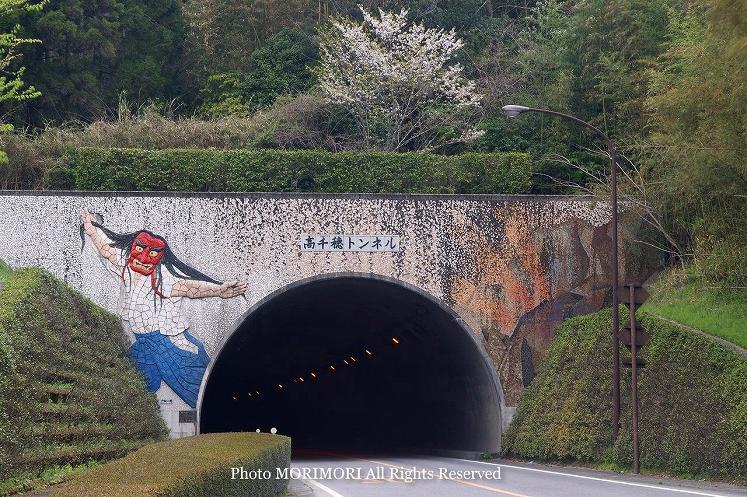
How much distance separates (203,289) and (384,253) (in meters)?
4.47

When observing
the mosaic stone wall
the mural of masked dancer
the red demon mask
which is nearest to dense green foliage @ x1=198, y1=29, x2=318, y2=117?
the mosaic stone wall

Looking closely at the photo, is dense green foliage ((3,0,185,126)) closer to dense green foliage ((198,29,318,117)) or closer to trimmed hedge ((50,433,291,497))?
A: dense green foliage ((198,29,318,117))

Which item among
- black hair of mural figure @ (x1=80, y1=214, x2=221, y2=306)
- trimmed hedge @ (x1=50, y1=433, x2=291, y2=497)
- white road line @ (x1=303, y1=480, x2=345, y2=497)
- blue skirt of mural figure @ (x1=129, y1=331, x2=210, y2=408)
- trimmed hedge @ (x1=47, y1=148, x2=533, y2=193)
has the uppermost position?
trimmed hedge @ (x1=47, y1=148, x2=533, y2=193)

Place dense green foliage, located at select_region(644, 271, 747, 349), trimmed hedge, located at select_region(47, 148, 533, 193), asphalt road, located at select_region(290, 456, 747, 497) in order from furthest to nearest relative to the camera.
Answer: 1. trimmed hedge, located at select_region(47, 148, 533, 193)
2. dense green foliage, located at select_region(644, 271, 747, 349)
3. asphalt road, located at select_region(290, 456, 747, 497)

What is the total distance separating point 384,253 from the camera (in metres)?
26.0

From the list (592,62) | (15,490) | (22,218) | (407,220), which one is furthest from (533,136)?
(15,490)

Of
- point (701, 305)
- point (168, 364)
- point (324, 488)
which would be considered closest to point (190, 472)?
point (324, 488)

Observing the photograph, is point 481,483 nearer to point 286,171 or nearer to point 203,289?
point 203,289

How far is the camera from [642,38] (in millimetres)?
29703

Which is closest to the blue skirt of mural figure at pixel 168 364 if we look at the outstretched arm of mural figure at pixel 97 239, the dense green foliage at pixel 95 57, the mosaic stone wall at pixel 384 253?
the mosaic stone wall at pixel 384 253

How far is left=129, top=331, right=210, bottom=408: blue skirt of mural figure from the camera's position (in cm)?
2486

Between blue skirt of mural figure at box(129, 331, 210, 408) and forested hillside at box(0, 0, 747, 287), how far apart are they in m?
6.12

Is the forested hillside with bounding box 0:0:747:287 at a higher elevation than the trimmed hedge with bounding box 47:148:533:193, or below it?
higher

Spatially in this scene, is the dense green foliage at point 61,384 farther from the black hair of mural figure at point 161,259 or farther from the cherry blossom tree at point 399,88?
the cherry blossom tree at point 399,88
